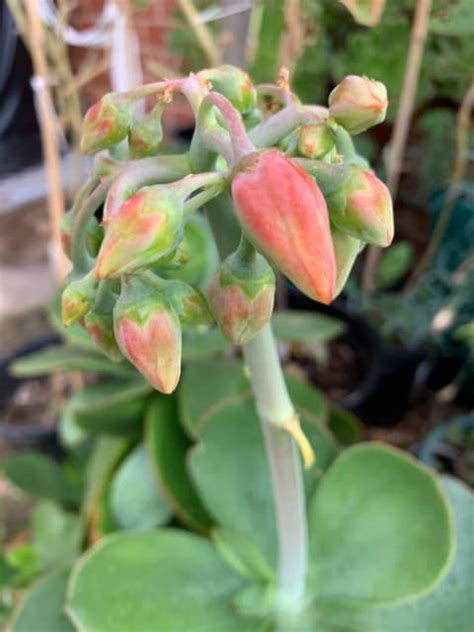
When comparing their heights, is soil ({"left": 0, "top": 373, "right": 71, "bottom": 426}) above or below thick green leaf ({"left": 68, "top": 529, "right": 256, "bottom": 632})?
below

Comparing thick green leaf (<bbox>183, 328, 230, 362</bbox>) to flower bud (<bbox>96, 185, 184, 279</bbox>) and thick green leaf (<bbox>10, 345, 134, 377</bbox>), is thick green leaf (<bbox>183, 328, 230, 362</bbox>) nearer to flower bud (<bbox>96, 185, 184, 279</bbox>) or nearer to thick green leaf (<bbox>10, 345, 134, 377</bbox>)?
thick green leaf (<bbox>10, 345, 134, 377</bbox>)

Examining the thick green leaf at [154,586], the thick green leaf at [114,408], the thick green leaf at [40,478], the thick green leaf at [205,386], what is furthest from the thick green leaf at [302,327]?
the thick green leaf at [40,478]

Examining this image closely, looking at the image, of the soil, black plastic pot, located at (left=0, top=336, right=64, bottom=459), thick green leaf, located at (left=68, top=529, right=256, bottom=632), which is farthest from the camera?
the soil

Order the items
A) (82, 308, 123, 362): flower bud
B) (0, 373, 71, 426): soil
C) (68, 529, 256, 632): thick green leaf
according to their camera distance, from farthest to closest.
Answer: (0, 373, 71, 426): soil
(68, 529, 256, 632): thick green leaf
(82, 308, 123, 362): flower bud

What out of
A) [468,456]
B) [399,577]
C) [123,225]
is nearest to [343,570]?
[399,577]

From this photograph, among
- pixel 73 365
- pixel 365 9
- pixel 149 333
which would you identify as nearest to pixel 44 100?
pixel 73 365

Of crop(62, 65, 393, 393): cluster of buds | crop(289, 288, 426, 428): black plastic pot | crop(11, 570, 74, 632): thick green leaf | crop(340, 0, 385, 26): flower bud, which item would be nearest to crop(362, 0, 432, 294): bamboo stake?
crop(289, 288, 426, 428): black plastic pot

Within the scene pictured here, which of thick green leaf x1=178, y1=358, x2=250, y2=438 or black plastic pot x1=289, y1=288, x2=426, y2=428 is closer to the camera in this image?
thick green leaf x1=178, y1=358, x2=250, y2=438

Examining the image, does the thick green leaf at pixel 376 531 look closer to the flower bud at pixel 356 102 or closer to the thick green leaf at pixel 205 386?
the thick green leaf at pixel 205 386
